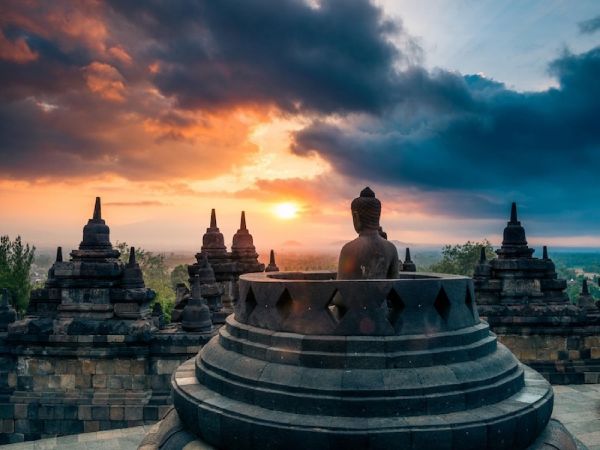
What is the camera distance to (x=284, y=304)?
19.0 feet

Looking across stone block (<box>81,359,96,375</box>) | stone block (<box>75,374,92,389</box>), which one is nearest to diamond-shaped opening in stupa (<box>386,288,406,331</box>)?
stone block (<box>81,359,96,375</box>)

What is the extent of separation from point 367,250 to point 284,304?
4.65 ft

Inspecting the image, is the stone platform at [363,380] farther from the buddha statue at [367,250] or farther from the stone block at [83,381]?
the stone block at [83,381]

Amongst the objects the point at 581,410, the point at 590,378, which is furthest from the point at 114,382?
the point at 590,378

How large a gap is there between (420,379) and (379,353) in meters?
0.46

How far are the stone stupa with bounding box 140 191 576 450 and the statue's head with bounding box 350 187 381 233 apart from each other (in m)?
1.43

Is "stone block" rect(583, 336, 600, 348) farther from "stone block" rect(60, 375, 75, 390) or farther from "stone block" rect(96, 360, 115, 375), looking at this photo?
"stone block" rect(60, 375, 75, 390)

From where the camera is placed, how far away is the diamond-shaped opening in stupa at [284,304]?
5.72 m

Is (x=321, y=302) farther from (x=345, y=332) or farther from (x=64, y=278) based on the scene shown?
(x=64, y=278)

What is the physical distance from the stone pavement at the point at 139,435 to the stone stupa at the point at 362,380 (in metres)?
5.66

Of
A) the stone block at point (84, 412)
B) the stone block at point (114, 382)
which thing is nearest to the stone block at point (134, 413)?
the stone block at point (114, 382)

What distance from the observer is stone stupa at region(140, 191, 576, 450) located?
4.83 metres

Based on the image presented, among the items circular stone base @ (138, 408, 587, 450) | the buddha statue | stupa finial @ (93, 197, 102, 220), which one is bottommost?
circular stone base @ (138, 408, 587, 450)

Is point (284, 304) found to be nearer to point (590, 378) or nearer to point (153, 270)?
point (590, 378)
